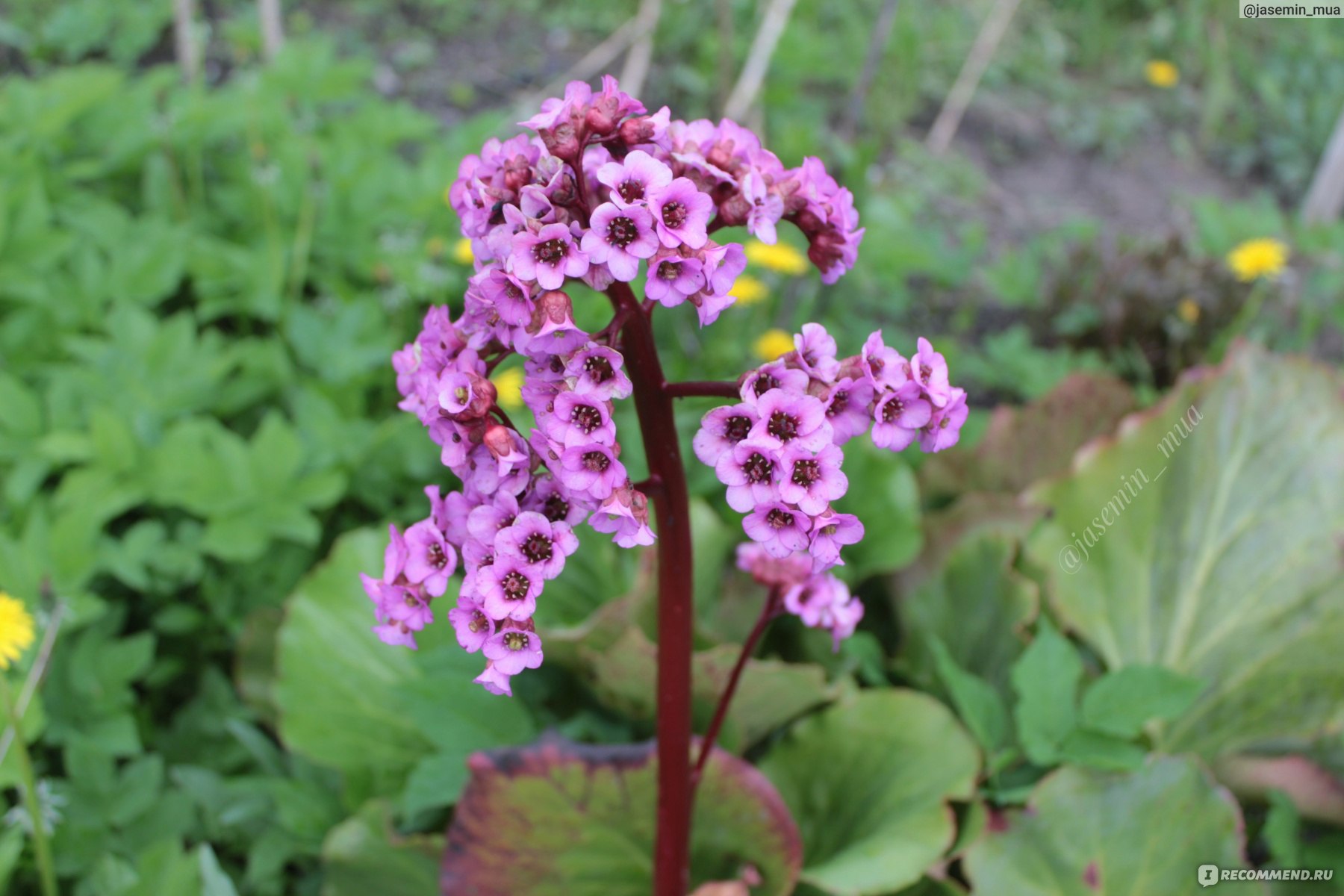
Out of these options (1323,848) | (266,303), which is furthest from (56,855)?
(1323,848)

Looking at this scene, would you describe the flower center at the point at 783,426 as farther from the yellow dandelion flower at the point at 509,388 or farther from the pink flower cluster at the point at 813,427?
the yellow dandelion flower at the point at 509,388

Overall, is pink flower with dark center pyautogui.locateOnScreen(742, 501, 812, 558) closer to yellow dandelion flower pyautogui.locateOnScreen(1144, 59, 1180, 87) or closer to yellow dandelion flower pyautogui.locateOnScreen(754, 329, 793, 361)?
yellow dandelion flower pyautogui.locateOnScreen(754, 329, 793, 361)

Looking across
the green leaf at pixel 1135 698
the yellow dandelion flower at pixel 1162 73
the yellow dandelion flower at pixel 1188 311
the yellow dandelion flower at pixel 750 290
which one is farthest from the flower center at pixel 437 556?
the yellow dandelion flower at pixel 1162 73

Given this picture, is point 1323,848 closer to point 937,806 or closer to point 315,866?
point 937,806

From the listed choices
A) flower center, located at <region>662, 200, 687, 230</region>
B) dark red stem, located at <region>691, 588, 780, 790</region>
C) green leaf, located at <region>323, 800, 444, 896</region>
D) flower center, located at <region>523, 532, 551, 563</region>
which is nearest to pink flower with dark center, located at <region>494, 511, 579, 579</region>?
flower center, located at <region>523, 532, 551, 563</region>

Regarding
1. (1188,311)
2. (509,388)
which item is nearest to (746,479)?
(509,388)

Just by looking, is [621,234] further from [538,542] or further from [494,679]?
[494,679]
